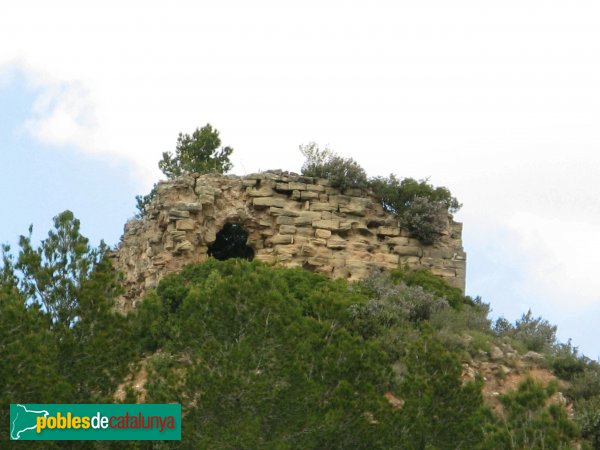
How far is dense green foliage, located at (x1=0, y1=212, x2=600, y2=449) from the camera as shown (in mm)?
16453

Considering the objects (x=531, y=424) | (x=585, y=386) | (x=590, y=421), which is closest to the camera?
(x=531, y=424)

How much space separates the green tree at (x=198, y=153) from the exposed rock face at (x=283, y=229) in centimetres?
478

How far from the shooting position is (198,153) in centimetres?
3328

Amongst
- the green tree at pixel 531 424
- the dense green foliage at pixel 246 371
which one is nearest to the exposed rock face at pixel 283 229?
the dense green foliage at pixel 246 371

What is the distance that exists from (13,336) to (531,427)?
6.87 meters

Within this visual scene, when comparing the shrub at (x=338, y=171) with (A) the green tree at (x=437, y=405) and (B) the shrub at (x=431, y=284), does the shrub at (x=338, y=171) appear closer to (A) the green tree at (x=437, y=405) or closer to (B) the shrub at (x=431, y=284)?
(B) the shrub at (x=431, y=284)

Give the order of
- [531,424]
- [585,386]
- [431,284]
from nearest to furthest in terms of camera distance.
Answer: [531,424] < [585,386] < [431,284]

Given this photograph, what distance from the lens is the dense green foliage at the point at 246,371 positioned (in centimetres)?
1645

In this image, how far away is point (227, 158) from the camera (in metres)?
33.2

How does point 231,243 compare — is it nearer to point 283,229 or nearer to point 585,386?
point 283,229

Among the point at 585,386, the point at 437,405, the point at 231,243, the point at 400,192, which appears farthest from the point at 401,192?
the point at 437,405

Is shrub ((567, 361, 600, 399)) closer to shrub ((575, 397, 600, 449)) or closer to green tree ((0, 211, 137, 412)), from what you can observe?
shrub ((575, 397, 600, 449))

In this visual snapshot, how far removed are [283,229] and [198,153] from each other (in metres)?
6.69

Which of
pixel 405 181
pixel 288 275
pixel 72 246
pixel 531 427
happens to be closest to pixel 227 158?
pixel 405 181
